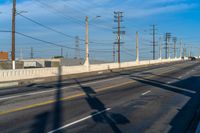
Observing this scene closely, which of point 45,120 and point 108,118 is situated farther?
point 108,118

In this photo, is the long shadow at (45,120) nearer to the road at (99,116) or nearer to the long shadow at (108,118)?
the road at (99,116)

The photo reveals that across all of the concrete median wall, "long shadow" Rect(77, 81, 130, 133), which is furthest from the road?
the concrete median wall

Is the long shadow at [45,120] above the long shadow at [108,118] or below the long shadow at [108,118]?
above

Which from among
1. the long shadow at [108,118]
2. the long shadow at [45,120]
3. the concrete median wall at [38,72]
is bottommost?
the long shadow at [108,118]

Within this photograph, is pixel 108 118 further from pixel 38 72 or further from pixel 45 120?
pixel 38 72

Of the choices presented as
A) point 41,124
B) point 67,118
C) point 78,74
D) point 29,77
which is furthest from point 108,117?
point 78,74

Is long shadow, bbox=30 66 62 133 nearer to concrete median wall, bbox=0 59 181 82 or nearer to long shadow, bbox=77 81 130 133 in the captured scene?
long shadow, bbox=77 81 130 133

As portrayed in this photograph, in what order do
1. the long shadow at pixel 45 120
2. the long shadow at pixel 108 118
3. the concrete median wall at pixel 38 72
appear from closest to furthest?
the long shadow at pixel 45 120 < the long shadow at pixel 108 118 < the concrete median wall at pixel 38 72

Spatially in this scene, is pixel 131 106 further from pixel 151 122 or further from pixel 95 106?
pixel 151 122

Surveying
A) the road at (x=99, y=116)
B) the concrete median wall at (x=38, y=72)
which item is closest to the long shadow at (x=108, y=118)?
the road at (x=99, y=116)

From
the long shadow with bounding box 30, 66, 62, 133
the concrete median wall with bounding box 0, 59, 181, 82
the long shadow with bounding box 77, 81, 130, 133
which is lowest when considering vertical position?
the long shadow with bounding box 77, 81, 130, 133

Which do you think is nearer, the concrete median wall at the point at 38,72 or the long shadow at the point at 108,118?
the long shadow at the point at 108,118

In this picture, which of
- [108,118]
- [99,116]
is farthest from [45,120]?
[108,118]

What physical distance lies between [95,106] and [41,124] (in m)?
4.59
